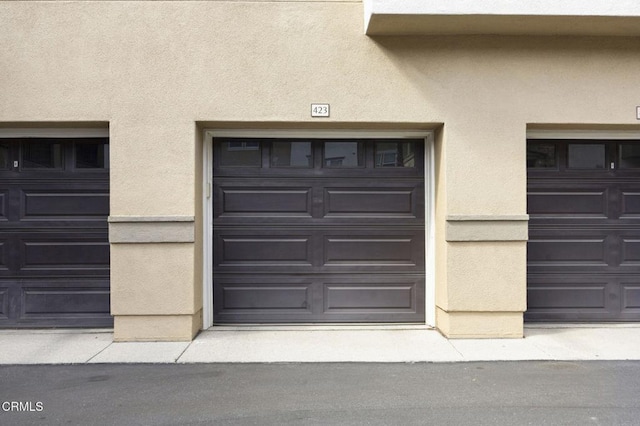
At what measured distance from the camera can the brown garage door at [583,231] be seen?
5812mm

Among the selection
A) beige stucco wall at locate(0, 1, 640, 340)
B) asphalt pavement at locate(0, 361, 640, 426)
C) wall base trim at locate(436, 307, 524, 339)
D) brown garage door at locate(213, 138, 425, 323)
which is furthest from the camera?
brown garage door at locate(213, 138, 425, 323)

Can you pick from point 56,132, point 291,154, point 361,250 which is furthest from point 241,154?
point 56,132

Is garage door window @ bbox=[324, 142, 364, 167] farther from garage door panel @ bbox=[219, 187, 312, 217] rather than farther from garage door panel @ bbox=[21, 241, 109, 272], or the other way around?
garage door panel @ bbox=[21, 241, 109, 272]

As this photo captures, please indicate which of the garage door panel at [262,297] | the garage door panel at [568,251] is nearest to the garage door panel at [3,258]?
the garage door panel at [262,297]

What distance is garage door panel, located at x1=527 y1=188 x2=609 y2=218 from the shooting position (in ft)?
19.1

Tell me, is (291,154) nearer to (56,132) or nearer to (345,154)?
(345,154)

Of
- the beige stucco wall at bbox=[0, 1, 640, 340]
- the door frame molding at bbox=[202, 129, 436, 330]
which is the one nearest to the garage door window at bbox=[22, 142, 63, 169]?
the beige stucco wall at bbox=[0, 1, 640, 340]

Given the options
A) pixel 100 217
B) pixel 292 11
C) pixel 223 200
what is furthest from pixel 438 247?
pixel 100 217

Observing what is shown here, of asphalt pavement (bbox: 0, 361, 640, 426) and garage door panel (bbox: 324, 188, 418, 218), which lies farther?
garage door panel (bbox: 324, 188, 418, 218)

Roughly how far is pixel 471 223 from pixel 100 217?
4590 millimetres

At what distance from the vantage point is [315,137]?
5668 mm

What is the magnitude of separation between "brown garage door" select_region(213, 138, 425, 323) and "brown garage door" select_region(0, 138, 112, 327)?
152 centimetres

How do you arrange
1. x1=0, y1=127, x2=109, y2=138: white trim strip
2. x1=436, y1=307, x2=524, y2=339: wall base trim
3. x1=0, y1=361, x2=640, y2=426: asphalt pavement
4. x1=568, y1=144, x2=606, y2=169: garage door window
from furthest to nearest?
x1=568, y1=144, x2=606, y2=169: garage door window
x1=0, y1=127, x2=109, y2=138: white trim strip
x1=436, y1=307, x2=524, y2=339: wall base trim
x1=0, y1=361, x2=640, y2=426: asphalt pavement

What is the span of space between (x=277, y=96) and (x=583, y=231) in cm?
431
